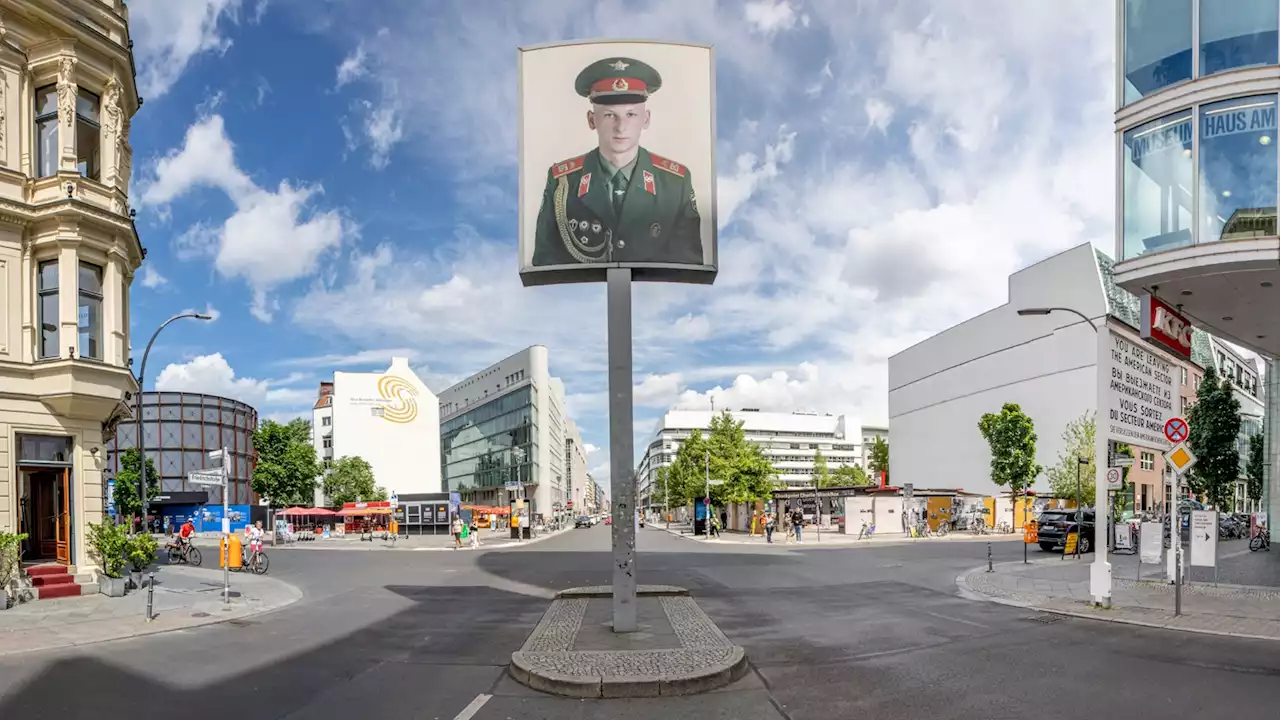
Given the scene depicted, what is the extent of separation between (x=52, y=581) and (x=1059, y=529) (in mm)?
35032

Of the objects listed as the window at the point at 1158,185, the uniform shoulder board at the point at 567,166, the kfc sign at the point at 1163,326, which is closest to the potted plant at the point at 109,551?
the uniform shoulder board at the point at 567,166

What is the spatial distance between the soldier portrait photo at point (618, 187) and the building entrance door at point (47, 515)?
14037 millimetres

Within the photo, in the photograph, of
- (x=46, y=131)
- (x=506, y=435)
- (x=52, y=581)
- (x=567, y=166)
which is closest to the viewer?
(x=567, y=166)

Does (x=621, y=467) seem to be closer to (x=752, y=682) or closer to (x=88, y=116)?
(x=752, y=682)

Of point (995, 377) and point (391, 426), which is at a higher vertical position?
point (995, 377)

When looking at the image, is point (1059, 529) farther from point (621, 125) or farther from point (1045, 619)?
point (621, 125)

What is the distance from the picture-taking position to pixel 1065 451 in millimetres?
76438

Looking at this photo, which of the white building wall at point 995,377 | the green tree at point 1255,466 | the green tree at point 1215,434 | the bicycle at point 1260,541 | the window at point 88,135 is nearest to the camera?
the window at point 88,135

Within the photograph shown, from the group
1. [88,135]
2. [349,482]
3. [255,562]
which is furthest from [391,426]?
[88,135]

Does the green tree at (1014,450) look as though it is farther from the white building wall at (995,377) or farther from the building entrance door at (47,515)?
the building entrance door at (47,515)

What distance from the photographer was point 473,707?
890cm

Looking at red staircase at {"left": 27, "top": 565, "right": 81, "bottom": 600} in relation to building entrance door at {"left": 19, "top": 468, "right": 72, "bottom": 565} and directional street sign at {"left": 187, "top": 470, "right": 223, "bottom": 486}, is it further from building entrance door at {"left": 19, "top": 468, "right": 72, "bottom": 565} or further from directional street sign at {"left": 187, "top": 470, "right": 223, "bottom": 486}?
directional street sign at {"left": 187, "top": 470, "right": 223, "bottom": 486}

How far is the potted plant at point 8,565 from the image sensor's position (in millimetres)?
17391

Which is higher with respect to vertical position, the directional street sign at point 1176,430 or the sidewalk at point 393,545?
the directional street sign at point 1176,430
